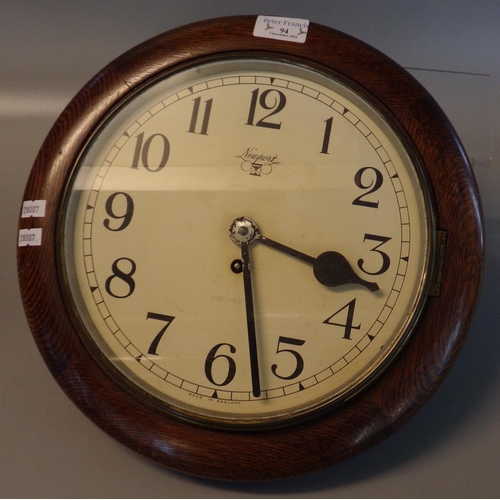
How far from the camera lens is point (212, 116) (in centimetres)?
101

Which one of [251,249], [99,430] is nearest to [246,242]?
[251,249]

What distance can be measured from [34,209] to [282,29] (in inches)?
17.6

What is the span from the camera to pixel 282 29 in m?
1.02

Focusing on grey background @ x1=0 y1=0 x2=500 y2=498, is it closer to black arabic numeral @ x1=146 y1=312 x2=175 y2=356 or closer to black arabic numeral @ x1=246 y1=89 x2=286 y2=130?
black arabic numeral @ x1=146 y1=312 x2=175 y2=356

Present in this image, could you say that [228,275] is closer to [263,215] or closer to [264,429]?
[263,215]

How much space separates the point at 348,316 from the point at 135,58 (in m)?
0.49

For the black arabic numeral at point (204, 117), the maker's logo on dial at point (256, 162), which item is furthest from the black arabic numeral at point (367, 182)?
the black arabic numeral at point (204, 117)

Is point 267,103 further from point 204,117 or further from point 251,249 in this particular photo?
point 251,249

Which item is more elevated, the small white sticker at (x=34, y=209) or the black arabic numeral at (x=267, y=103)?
the black arabic numeral at (x=267, y=103)

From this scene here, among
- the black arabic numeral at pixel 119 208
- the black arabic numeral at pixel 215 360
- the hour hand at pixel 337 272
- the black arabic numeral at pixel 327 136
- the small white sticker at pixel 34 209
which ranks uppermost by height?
the black arabic numeral at pixel 327 136

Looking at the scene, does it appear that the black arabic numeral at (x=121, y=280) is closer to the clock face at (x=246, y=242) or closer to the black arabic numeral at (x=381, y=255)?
the clock face at (x=246, y=242)

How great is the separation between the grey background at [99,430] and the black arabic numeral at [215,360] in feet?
0.50

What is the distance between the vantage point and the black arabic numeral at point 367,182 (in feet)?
3.18

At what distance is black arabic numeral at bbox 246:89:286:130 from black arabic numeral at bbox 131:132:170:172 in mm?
127
